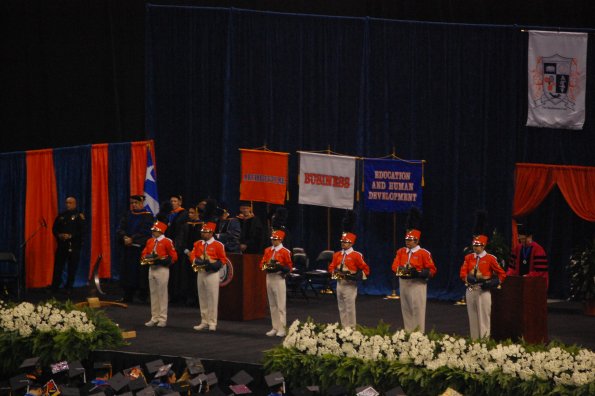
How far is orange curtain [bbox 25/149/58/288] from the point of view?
19391mm

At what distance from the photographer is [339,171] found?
19953mm

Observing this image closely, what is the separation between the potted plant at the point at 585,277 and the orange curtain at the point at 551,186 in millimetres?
1129

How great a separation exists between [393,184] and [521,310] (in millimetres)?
6424

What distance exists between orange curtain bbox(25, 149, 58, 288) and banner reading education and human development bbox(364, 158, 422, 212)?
594 centimetres

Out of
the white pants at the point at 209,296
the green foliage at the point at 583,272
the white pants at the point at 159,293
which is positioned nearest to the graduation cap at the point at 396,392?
the white pants at the point at 209,296

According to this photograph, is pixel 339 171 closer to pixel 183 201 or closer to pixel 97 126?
pixel 183 201

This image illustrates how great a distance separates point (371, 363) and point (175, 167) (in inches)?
426

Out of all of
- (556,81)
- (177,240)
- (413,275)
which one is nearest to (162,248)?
(177,240)

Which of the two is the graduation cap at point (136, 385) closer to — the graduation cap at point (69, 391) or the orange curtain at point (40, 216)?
the graduation cap at point (69, 391)

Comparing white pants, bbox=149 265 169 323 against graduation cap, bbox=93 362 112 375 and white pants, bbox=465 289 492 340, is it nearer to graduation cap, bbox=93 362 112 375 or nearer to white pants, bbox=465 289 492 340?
graduation cap, bbox=93 362 112 375

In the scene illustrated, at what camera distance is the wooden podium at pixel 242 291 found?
1653 cm

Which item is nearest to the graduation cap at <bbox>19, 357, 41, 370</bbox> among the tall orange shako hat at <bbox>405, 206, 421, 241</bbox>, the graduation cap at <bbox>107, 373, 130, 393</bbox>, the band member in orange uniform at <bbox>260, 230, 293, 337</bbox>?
the graduation cap at <bbox>107, 373, 130, 393</bbox>

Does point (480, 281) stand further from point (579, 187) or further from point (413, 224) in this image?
point (579, 187)

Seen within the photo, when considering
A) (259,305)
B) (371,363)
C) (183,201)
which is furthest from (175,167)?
(371,363)
